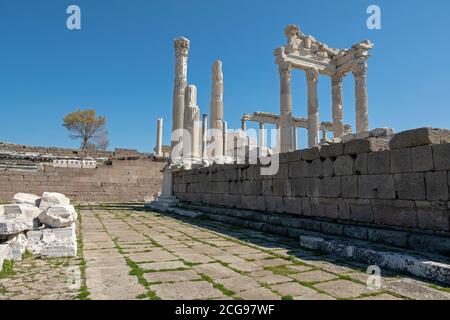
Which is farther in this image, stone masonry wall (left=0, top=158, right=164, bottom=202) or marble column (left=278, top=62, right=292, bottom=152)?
stone masonry wall (left=0, top=158, right=164, bottom=202)

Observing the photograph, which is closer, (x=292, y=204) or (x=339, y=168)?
(x=339, y=168)

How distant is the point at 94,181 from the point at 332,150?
19169 millimetres

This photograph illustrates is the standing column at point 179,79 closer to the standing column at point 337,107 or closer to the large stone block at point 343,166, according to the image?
the standing column at point 337,107

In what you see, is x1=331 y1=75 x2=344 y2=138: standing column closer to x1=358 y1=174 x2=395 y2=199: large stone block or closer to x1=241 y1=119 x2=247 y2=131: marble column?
x1=358 y1=174 x2=395 y2=199: large stone block

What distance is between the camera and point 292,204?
7.64 m

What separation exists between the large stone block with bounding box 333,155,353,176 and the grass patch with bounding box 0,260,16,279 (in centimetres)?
546

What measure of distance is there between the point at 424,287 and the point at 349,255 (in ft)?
4.33

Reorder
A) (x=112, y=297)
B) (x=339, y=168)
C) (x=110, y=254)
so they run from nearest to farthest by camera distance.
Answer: (x=112, y=297) < (x=110, y=254) < (x=339, y=168)

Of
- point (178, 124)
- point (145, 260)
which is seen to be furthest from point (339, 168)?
point (178, 124)

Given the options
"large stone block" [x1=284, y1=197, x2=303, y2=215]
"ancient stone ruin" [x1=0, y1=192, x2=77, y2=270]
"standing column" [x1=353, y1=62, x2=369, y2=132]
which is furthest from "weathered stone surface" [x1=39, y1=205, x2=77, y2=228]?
"standing column" [x1=353, y1=62, x2=369, y2=132]

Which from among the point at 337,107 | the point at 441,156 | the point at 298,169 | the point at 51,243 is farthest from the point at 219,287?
the point at 337,107

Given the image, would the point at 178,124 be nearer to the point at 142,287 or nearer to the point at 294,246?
the point at 294,246

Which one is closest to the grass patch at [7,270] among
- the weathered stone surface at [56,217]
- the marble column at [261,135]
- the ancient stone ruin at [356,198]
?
the weathered stone surface at [56,217]

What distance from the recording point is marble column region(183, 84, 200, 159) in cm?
1572
